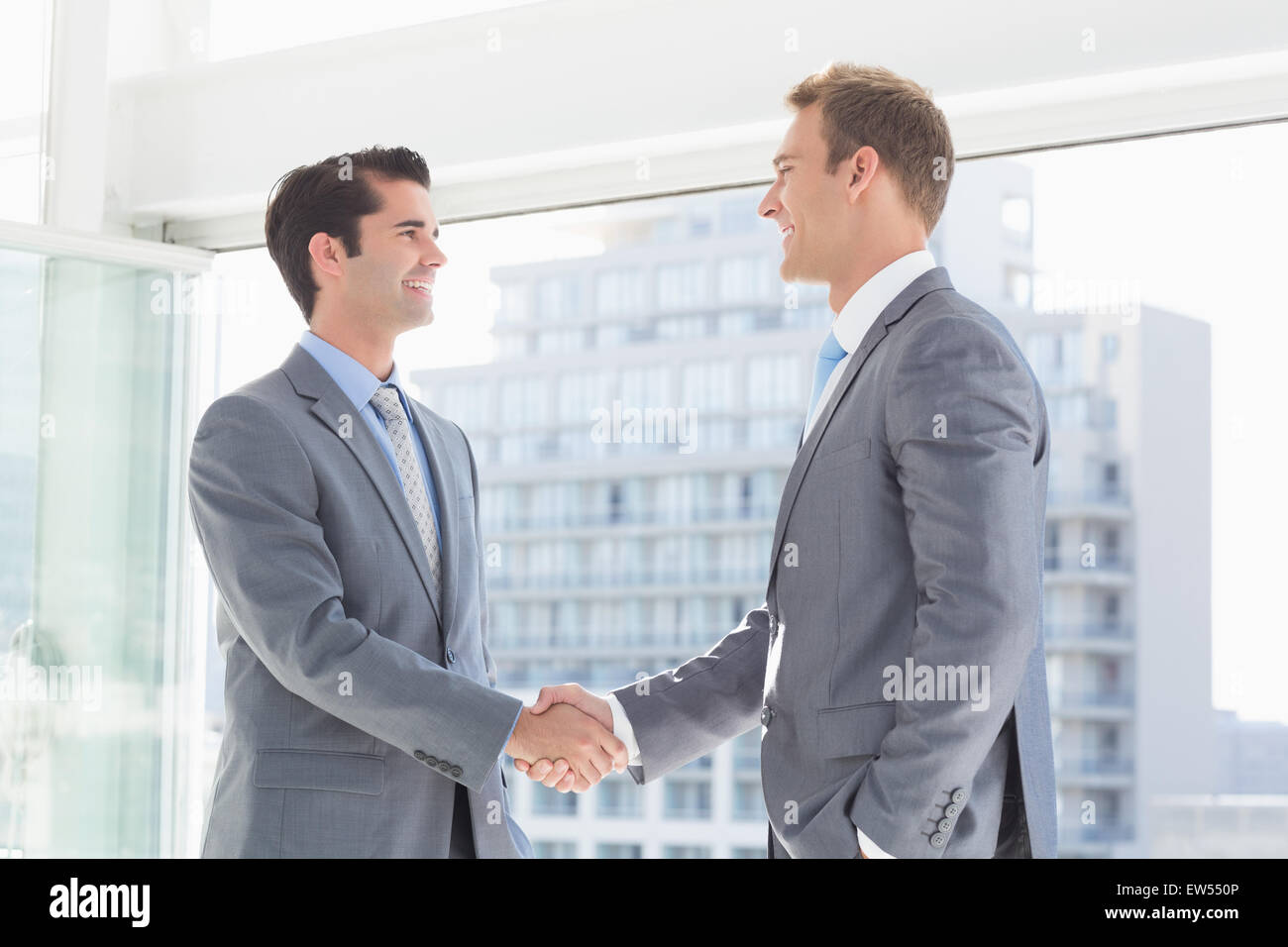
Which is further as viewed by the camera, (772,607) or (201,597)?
(201,597)

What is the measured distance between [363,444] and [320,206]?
47 cm

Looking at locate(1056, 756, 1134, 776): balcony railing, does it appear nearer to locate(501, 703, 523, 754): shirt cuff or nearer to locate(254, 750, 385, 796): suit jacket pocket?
locate(501, 703, 523, 754): shirt cuff

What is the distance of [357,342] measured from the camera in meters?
2.21

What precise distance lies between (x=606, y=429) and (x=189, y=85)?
1.51m

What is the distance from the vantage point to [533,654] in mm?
6285

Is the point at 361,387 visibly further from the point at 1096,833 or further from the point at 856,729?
the point at 1096,833

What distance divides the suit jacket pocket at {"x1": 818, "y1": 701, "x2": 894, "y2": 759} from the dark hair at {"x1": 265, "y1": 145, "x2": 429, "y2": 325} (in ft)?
3.73

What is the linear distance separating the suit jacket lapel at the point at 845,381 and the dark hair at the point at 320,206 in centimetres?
89

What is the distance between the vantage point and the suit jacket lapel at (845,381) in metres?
1.77

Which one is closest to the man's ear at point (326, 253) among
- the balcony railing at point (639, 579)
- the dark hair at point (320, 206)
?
the dark hair at point (320, 206)

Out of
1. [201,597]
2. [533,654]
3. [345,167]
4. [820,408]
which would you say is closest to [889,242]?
A: [820,408]

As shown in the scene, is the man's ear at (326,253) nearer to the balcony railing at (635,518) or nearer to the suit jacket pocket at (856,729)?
the suit jacket pocket at (856,729)

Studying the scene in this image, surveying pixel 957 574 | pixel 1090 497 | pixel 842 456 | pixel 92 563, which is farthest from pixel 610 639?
pixel 957 574
